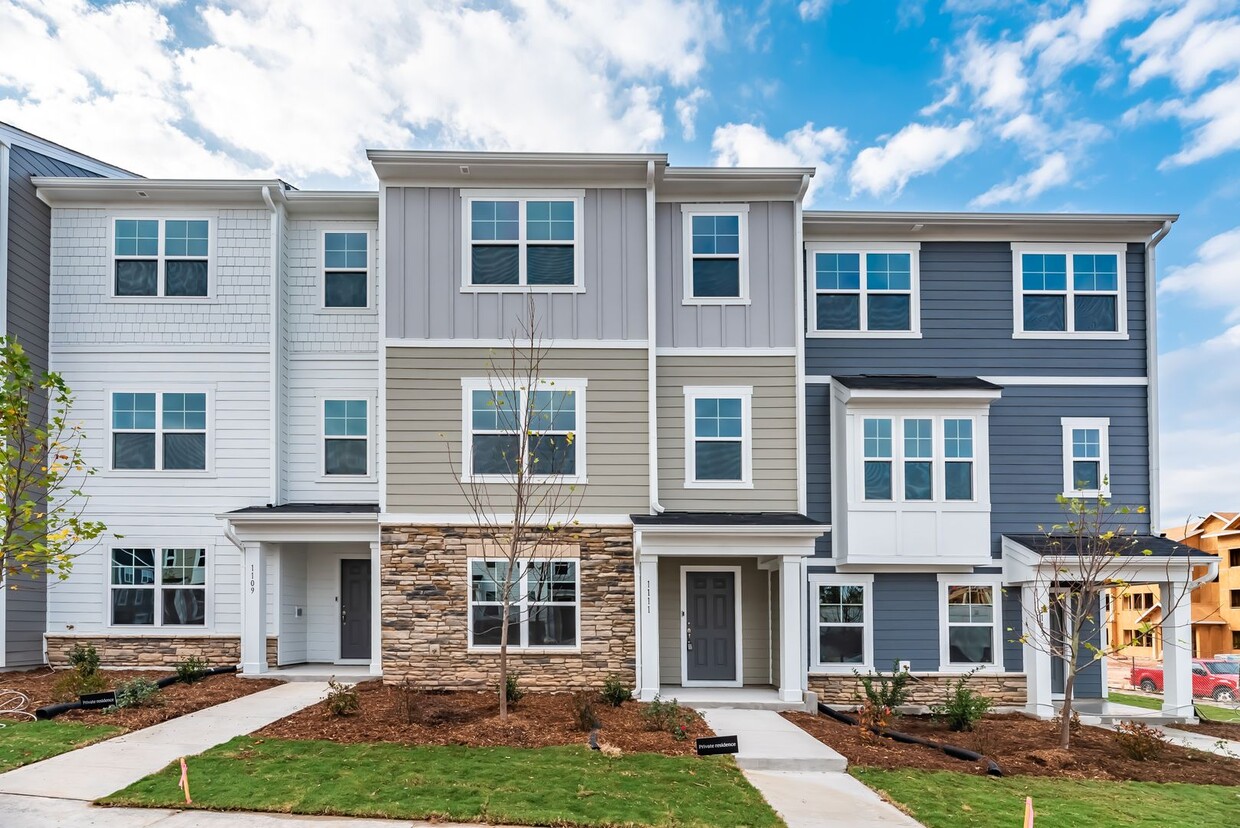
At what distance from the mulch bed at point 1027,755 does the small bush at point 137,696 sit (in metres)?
8.62

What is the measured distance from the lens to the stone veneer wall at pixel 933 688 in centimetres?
1452

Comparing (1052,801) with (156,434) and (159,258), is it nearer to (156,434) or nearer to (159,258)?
(156,434)

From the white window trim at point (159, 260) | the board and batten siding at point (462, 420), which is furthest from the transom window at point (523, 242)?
the white window trim at point (159, 260)

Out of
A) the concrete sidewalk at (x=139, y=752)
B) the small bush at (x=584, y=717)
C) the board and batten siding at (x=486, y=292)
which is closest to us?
the concrete sidewalk at (x=139, y=752)

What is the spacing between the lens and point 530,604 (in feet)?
44.7

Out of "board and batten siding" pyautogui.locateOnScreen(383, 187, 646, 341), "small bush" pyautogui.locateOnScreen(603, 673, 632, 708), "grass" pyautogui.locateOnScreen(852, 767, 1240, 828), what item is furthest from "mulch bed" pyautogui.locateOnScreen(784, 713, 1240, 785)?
"board and batten siding" pyautogui.locateOnScreen(383, 187, 646, 341)

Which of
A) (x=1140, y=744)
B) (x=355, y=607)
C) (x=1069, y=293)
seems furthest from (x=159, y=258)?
(x=1140, y=744)

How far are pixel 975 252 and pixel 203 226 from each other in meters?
13.8

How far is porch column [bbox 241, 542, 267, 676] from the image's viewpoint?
14141 mm

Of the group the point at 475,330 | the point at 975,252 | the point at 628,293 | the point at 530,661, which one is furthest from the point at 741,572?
the point at 975,252

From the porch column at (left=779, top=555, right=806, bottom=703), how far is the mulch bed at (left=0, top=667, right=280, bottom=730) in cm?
788

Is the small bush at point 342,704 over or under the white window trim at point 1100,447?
under

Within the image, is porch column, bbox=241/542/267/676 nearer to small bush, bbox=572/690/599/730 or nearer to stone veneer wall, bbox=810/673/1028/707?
small bush, bbox=572/690/599/730

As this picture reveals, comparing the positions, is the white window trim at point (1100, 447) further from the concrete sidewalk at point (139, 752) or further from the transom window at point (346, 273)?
the concrete sidewalk at point (139, 752)
